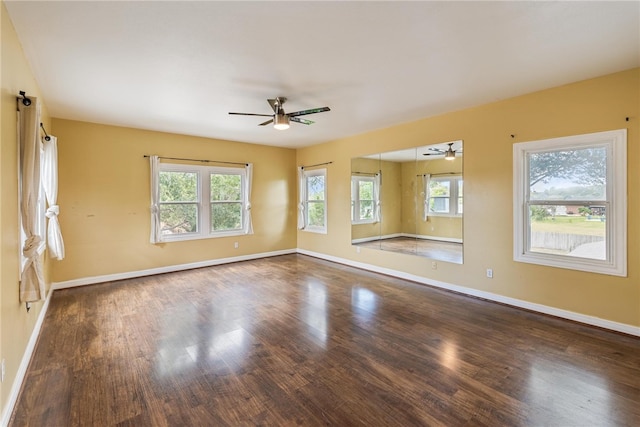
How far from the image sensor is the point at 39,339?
3.01 metres

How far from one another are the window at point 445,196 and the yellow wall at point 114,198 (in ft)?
13.3

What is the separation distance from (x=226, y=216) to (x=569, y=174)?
578 cm

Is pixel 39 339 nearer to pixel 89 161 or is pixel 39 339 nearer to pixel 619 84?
pixel 89 161

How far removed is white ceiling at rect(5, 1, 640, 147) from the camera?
6.94ft

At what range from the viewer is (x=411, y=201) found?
552cm

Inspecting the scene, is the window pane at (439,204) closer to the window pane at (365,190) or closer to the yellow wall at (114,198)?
the window pane at (365,190)

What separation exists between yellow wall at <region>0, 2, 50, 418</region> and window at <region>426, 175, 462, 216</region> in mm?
4880

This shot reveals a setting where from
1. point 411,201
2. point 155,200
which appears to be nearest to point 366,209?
point 411,201

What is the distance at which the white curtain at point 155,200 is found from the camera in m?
5.47

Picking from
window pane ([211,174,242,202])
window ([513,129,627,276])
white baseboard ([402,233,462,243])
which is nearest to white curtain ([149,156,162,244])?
window pane ([211,174,242,202])

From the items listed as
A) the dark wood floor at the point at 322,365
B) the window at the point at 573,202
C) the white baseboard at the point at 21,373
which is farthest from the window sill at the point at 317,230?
the white baseboard at the point at 21,373

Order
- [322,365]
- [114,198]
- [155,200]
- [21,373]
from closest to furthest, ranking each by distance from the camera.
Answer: [21,373] → [322,365] → [114,198] → [155,200]

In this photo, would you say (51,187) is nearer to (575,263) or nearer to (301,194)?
(301,194)

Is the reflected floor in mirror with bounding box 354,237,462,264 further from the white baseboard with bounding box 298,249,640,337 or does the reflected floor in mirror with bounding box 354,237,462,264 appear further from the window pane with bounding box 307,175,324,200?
the window pane with bounding box 307,175,324,200
